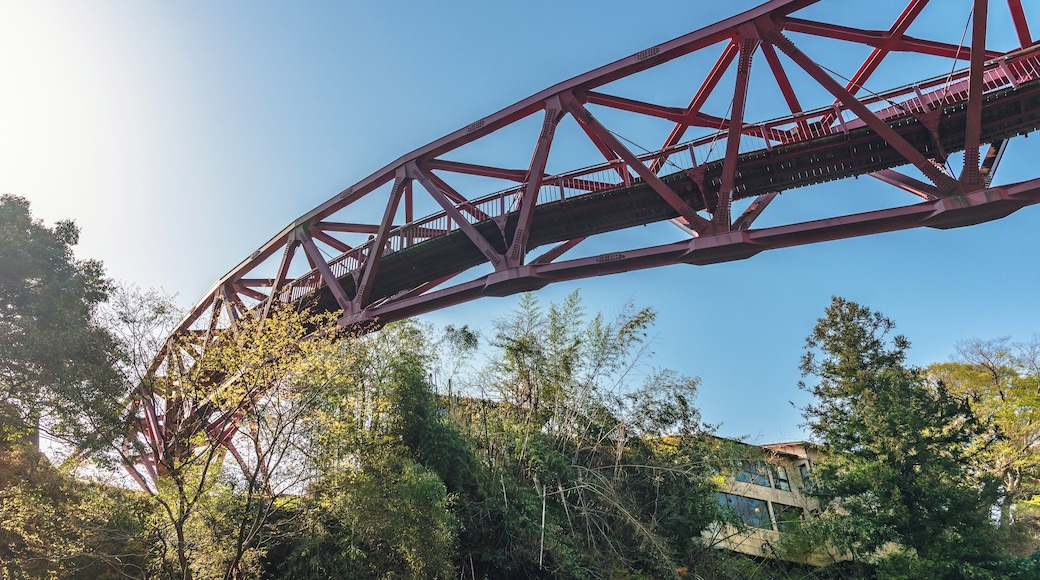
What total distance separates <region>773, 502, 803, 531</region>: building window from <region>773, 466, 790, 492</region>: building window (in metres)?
0.66

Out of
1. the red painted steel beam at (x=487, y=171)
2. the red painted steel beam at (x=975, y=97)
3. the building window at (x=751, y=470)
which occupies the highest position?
the red painted steel beam at (x=487, y=171)

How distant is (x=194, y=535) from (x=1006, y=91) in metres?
13.6

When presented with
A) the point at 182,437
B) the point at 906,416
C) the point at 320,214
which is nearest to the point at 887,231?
the point at 906,416

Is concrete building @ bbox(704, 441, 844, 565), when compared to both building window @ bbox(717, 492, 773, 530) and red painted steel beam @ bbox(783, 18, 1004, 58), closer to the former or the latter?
building window @ bbox(717, 492, 773, 530)

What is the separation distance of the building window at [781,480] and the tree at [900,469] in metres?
5.49

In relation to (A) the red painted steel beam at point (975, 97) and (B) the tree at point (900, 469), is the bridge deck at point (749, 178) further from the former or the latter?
(B) the tree at point (900, 469)

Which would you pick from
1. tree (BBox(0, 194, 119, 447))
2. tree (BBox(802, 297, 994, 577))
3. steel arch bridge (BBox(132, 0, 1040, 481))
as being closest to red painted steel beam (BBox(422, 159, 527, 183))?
steel arch bridge (BBox(132, 0, 1040, 481))

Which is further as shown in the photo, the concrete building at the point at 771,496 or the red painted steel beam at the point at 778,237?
the concrete building at the point at 771,496

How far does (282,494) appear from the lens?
8570mm

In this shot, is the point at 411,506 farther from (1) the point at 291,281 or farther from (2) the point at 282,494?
(1) the point at 291,281

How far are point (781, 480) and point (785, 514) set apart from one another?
214 cm

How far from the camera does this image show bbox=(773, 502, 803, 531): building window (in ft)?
54.9

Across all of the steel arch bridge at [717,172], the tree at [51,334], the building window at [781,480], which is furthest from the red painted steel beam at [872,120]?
the building window at [781,480]

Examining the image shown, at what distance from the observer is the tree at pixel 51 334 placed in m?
8.90
